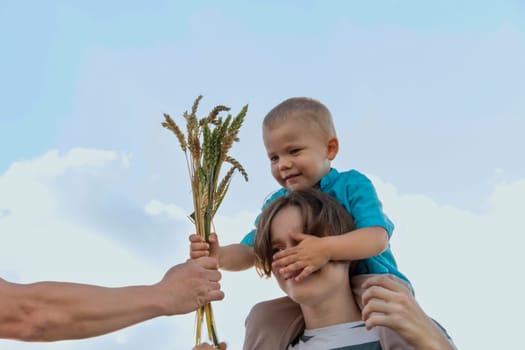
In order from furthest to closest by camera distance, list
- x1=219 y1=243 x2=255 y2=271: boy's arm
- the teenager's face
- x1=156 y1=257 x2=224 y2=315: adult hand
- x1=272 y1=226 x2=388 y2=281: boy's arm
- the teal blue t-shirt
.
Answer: x1=219 y1=243 x2=255 y2=271: boy's arm < the teal blue t-shirt < the teenager's face < x1=272 y1=226 x2=388 y2=281: boy's arm < x1=156 y1=257 x2=224 y2=315: adult hand

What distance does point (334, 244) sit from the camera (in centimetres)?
356

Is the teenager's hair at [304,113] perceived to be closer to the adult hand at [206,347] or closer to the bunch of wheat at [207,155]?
the bunch of wheat at [207,155]

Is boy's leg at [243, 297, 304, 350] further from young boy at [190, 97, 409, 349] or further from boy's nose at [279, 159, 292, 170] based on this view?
boy's nose at [279, 159, 292, 170]

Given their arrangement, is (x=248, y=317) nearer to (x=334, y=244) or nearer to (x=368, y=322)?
(x=334, y=244)

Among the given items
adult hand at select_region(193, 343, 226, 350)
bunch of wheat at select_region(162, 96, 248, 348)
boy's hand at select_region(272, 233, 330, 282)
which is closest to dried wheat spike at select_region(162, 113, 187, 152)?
bunch of wheat at select_region(162, 96, 248, 348)

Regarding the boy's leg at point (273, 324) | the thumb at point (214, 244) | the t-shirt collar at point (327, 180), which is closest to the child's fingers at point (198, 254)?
the thumb at point (214, 244)

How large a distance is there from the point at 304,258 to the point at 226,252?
30.6 inches

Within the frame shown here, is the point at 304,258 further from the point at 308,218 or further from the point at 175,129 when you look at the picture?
the point at 175,129

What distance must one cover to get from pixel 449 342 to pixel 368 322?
43 centimetres

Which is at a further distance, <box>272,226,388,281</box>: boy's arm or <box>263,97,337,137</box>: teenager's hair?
<box>263,97,337,137</box>: teenager's hair

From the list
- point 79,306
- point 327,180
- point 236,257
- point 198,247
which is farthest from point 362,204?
point 79,306

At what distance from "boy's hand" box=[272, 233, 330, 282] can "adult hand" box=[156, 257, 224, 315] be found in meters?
0.35

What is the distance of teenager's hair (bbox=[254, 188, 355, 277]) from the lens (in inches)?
145

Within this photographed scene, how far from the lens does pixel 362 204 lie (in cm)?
394
